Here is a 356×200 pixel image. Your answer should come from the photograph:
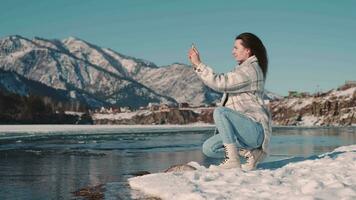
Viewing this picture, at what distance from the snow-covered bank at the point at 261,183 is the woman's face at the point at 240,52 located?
2355 millimetres

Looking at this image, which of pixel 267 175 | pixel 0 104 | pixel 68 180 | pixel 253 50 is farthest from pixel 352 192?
pixel 0 104

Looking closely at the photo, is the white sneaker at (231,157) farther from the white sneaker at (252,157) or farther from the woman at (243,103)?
the white sneaker at (252,157)

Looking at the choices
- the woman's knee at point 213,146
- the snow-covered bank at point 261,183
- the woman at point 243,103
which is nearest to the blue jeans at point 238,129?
the woman at point 243,103

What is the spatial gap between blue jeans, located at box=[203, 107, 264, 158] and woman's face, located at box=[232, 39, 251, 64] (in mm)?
1200

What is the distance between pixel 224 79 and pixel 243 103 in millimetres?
728

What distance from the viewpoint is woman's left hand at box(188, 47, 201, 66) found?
29.4 ft

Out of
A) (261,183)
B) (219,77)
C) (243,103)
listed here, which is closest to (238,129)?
(243,103)

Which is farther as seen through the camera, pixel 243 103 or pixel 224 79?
pixel 243 103

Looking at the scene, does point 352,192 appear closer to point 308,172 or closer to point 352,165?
point 308,172

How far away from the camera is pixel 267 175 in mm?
8992

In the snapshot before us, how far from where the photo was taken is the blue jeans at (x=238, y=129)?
9125 mm

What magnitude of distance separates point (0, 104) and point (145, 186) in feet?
672

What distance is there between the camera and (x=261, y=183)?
8.32 meters

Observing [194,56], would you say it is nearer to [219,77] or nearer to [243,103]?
[219,77]
